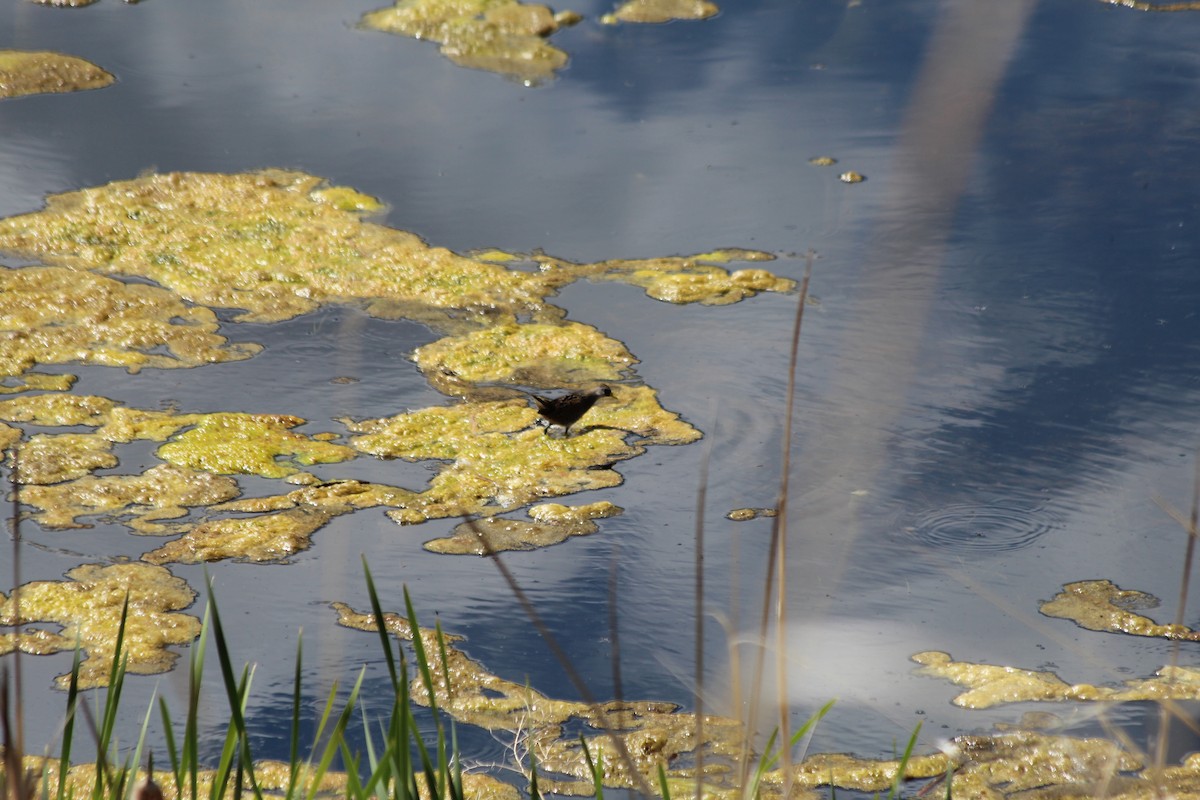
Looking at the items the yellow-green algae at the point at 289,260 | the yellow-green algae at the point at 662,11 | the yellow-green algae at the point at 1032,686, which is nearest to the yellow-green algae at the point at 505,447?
the yellow-green algae at the point at 289,260

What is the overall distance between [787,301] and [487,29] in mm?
2047

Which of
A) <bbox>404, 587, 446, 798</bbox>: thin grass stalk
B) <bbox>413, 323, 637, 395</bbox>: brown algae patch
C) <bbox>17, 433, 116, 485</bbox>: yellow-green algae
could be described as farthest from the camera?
<bbox>413, 323, 637, 395</bbox>: brown algae patch

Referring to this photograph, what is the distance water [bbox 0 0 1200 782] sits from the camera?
7.96 feet

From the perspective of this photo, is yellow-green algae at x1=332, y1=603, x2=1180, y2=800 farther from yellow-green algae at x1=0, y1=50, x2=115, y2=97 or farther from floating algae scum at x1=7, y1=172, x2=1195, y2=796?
→ yellow-green algae at x1=0, y1=50, x2=115, y2=97

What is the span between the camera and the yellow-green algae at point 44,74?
443 centimetres

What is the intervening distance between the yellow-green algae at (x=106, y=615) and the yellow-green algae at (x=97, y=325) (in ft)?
3.10

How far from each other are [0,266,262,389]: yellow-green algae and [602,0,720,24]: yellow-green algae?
2.26 meters

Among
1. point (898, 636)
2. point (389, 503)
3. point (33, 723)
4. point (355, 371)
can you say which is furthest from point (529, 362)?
point (33, 723)

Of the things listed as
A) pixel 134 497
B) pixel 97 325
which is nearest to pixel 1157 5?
pixel 97 325

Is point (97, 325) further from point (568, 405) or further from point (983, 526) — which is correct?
point (983, 526)

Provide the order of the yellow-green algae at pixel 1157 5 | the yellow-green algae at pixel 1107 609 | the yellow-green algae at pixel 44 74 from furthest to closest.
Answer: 1. the yellow-green algae at pixel 1157 5
2. the yellow-green algae at pixel 44 74
3. the yellow-green algae at pixel 1107 609

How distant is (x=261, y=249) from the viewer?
3852 mm

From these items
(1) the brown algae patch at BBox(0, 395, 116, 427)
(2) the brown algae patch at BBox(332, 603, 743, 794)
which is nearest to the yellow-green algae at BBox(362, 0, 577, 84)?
(1) the brown algae patch at BBox(0, 395, 116, 427)

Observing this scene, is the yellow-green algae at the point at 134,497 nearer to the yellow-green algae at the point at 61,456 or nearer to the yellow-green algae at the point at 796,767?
the yellow-green algae at the point at 61,456
